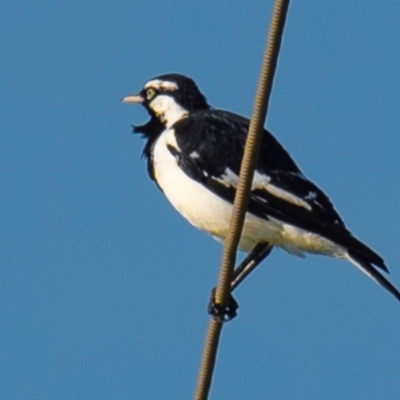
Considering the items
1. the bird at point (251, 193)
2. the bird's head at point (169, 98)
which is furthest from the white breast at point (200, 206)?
the bird's head at point (169, 98)

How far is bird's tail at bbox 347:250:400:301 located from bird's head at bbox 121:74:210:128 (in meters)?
1.99

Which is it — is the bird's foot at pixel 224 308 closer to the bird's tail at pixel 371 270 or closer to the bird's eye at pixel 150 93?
the bird's tail at pixel 371 270

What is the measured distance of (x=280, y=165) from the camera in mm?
10539

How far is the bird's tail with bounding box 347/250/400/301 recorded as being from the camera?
31.3 feet

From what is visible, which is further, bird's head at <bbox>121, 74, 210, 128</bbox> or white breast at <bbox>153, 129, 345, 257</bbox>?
bird's head at <bbox>121, 74, 210, 128</bbox>

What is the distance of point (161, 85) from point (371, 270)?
2651 mm

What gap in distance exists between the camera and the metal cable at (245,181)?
638cm

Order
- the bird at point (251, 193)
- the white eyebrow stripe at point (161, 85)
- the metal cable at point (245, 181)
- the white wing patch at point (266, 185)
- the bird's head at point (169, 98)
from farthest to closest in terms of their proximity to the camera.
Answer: the white eyebrow stripe at point (161, 85) → the bird's head at point (169, 98) → the white wing patch at point (266, 185) → the bird at point (251, 193) → the metal cable at point (245, 181)

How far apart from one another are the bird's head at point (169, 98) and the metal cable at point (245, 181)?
354 centimetres

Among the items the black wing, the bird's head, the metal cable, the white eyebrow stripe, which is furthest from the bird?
the metal cable

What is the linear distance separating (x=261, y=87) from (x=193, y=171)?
385 centimetres

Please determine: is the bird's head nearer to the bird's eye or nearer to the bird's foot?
the bird's eye

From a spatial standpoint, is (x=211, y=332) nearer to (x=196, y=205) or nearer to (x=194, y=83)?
(x=196, y=205)

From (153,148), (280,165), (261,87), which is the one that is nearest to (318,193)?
(280,165)
